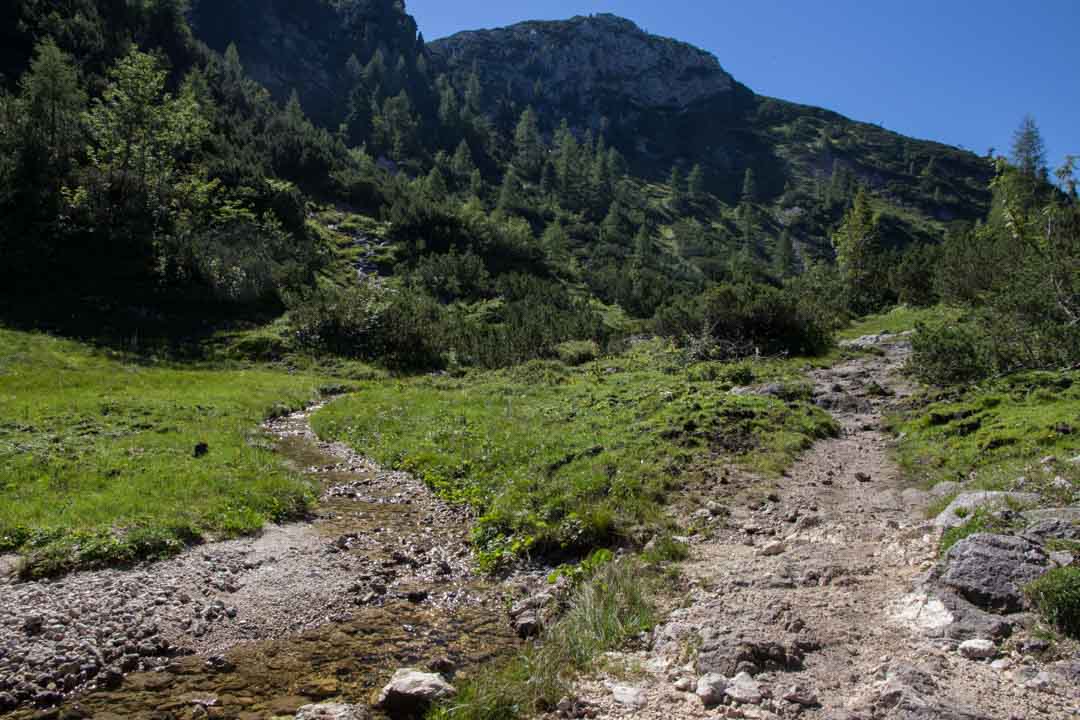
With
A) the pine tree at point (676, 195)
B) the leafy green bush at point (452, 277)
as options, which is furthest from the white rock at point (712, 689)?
the pine tree at point (676, 195)

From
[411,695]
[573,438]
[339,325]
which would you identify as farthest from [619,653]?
[339,325]

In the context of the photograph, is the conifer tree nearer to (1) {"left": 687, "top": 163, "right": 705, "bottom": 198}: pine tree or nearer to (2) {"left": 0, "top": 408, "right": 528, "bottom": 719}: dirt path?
(1) {"left": 687, "top": 163, "right": 705, "bottom": 198}: pine tree

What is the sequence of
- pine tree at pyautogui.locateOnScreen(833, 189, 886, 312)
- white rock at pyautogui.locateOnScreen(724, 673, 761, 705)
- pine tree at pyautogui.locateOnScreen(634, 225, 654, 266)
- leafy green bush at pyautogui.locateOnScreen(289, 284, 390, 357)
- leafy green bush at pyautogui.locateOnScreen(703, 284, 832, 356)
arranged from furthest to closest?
pine tree at pyautogui.locateOnScreen(634, 225, 654, 266), pine tree at pyautogui.locateOnScreen(833, 189, 886, 312), leafy green bush at pyautogui.locateOnScreen(289, 284, 390, 357), leafy green bush at pyautogui.locateOnScreen(703, 284, 832, 356), white rock at pyautogui.locateOnScreen(724, 673, 761, 705)

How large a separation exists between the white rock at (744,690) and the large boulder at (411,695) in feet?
9.11

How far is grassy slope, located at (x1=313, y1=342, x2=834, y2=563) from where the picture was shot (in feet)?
37.9

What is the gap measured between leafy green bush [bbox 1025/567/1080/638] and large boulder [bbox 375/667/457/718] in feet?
19.8

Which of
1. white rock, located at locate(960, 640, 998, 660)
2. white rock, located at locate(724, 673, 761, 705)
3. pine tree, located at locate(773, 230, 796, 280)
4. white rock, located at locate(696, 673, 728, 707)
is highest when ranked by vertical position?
pine tree, located at locate(773, 230, 796, 280)

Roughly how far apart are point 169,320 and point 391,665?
33.6m

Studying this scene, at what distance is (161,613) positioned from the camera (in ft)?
27.4

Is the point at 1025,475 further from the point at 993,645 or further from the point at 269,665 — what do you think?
the point at 269,665

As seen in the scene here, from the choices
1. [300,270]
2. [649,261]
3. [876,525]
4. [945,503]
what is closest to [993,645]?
[876,525]

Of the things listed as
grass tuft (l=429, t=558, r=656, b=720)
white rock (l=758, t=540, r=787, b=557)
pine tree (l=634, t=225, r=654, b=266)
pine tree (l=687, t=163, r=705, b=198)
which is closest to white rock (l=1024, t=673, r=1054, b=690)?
grass tuft (l=429, t=558, r=656, b=720)

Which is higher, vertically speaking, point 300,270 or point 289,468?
point 300,270

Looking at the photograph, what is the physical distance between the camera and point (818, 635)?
677 cm
